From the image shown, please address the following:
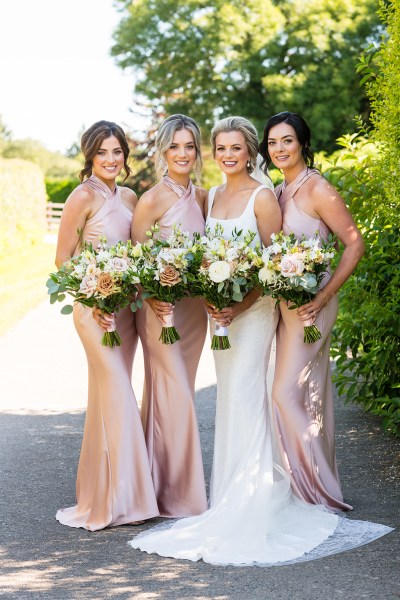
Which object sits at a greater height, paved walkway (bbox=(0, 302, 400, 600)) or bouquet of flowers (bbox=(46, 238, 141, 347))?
bouquet of flowers (bbox=(46, 238, 141, 347))

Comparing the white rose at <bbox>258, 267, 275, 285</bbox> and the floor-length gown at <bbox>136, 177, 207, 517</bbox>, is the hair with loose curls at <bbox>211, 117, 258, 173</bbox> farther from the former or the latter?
the white rose at <bbox>258, 267, 275, 285</bbox>

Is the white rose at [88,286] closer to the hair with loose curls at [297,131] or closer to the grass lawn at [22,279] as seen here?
the hair with loose curls at [297,131]

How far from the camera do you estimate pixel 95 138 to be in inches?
241

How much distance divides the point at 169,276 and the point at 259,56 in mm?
32149

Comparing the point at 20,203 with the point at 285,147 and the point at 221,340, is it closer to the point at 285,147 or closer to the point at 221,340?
the point at 285,147

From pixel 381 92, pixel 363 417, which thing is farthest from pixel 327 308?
pixel 363 417

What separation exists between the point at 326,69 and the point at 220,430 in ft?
103

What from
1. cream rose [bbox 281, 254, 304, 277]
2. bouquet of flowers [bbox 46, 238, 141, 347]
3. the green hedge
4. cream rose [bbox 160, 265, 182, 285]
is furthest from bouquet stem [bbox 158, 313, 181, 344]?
the green hedge

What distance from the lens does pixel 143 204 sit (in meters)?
5.99

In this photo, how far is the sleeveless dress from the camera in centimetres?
584

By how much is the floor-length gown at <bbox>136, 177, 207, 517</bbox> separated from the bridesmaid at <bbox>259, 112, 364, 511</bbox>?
571 mm

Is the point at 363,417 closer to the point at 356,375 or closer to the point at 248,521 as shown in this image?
the point at 356,375

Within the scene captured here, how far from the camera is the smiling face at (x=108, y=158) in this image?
20.1 feet

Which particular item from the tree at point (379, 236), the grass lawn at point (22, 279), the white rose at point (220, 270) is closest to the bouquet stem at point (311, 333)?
the white rose at point (220, 270)
